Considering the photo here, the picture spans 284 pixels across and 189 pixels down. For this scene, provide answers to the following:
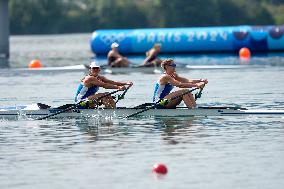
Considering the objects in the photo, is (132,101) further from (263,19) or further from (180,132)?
(263,19)

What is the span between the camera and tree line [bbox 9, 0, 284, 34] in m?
118

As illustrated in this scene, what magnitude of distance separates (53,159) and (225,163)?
11.7 feet

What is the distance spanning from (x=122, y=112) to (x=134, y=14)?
9981 cm

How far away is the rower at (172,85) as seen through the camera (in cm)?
2689

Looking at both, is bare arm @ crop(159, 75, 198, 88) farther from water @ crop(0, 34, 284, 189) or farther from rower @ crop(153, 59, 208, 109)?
water @ crop(0, 34, 284, 189)

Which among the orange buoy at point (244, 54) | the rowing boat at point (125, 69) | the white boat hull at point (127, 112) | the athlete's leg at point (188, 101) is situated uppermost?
the orange buoy at point (244, 54)

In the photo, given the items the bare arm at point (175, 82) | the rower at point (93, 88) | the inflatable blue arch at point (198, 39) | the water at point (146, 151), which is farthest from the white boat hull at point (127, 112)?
the inflatable blue arch at point (198, 39)

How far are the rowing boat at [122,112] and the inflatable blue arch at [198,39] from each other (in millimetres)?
37660

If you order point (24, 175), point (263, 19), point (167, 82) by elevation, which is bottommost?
point (24, 175)

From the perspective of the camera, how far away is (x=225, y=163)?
63.9ft

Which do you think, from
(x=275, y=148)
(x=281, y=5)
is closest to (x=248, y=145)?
(x=275, y=148)

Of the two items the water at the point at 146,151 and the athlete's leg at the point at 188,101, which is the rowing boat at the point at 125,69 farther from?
the athlete's leg at the point at 188,101

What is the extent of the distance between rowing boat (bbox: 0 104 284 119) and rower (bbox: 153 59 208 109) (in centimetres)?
25

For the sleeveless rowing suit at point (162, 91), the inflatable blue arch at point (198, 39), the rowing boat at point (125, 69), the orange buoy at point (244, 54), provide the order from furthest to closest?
the inflatable blue arch at point (198, 39), the orange buoy at point (244, 54), the rowing boat at point (125, 69), the sleeveless rowing suit at point (162, 91)
